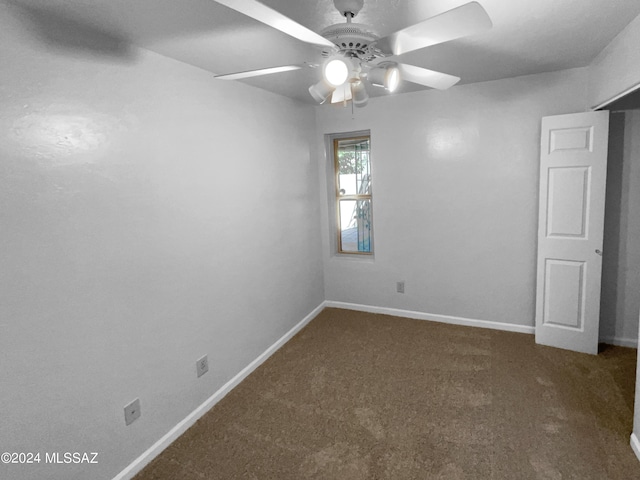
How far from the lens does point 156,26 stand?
1.76 meters

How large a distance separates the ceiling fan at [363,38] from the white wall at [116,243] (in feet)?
2.53

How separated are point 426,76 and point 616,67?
1465 mm

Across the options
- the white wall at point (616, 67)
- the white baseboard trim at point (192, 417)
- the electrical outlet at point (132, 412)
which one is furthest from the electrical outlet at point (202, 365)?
the white wall at point (616, 67)

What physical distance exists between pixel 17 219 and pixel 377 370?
249cm

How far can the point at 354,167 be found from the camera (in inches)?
164

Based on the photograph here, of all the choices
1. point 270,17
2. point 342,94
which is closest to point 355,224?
point 342,94

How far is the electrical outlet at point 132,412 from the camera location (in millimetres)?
1962

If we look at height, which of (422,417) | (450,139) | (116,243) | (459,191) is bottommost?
(422,417)

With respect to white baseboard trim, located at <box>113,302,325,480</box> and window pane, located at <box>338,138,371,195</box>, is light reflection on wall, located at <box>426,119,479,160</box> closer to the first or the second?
window pane, located at <box>338,138,371,195</box>

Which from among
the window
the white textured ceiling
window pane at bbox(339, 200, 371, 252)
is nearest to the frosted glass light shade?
the white textured ceiling

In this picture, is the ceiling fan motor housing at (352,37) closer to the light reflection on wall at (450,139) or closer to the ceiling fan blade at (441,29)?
the ceiling fan blade at (441,29)

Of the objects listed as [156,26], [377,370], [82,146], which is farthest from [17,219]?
[377,370]

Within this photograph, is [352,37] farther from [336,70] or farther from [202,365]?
[202,365]

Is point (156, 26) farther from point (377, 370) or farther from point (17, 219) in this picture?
point (377, 370)
